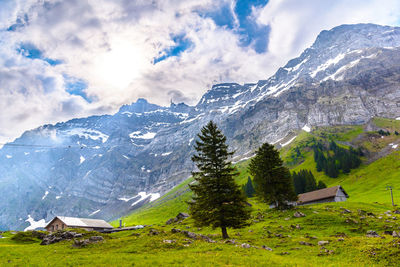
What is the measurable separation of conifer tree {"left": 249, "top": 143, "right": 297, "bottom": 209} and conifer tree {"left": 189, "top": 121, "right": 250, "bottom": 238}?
20653mm

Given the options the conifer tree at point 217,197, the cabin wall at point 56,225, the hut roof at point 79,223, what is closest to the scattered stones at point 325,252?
the conifer tree at point 217,197

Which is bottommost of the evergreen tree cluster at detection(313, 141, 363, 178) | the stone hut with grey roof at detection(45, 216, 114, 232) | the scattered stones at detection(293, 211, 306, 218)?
the scattered stones at detection(293, 211, 306, 218)

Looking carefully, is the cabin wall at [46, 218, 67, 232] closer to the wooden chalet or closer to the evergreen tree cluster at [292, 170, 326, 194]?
the wooden chalet

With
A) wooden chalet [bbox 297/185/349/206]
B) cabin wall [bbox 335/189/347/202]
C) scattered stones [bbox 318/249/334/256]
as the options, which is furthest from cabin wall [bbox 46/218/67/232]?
cabin wall [bbox 335/189/347/202]

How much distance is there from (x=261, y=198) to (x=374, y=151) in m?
141

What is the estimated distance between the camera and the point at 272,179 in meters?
49.4

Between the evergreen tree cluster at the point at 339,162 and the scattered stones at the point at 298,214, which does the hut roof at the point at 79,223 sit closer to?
the scattered stones at the point at 298,214

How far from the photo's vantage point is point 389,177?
102 meters

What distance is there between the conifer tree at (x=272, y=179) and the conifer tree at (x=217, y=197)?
20653mm

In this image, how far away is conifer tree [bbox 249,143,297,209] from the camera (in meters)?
48.9

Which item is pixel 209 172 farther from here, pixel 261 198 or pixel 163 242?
pixel 261 198

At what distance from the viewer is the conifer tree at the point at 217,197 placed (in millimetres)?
29062

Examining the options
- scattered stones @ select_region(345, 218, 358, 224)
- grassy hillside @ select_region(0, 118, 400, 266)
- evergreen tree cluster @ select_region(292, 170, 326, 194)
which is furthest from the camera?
evergreen tree cluster @ select_region(292, 170, 326, 194)

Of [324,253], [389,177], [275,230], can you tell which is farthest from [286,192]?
[389,177]
